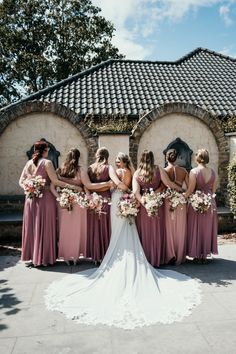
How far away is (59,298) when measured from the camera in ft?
16.4

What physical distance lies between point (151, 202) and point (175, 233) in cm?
108

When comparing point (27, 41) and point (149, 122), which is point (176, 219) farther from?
point (27, 41)

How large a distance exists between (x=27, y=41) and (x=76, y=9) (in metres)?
4.67

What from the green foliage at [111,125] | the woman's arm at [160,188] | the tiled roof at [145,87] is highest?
the tiled roof at [145,87]

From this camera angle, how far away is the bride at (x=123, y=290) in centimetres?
442

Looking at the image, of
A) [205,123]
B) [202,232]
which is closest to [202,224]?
[202,232]

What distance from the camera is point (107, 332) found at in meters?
4.07

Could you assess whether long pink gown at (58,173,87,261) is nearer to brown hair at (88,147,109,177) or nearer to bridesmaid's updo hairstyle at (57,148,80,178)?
bridesmaid's updo hairstyle at (57,148,80,178)

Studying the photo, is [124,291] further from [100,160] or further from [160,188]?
[100,160]

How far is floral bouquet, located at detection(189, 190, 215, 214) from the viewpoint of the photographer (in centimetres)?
633

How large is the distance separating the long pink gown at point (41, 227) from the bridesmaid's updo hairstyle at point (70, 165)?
336mm

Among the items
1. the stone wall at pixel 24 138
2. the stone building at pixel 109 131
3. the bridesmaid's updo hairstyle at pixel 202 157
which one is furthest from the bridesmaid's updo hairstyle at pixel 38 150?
the stone wall at pixel 24 138

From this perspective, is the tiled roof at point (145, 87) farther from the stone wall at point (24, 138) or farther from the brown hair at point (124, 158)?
the brown hair at point (124, 158)

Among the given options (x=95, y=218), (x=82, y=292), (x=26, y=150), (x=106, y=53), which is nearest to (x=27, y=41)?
(x=106, y=53)
